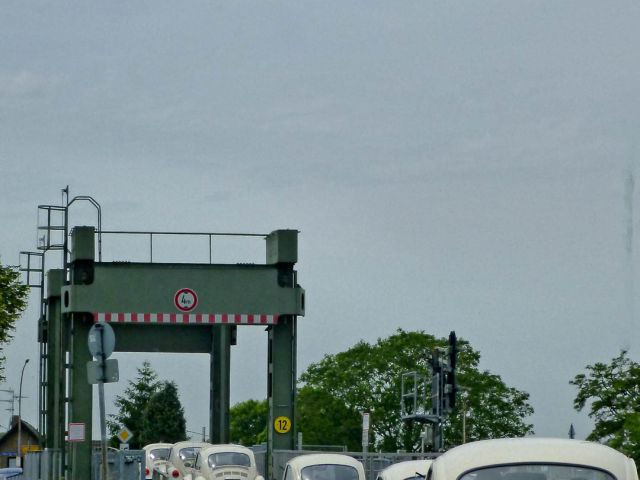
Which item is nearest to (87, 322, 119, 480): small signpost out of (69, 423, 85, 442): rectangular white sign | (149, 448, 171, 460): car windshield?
(69, 423, 85, 442): rectangular white sign

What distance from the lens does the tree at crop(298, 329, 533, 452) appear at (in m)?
90.6

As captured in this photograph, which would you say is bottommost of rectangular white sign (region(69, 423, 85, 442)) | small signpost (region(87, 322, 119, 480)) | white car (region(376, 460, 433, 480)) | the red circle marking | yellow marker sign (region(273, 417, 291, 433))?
white car (region(376, 460, 433, 480))

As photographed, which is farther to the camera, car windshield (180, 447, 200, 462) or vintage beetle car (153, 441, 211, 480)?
car windshield (180, 447, 200, 462)

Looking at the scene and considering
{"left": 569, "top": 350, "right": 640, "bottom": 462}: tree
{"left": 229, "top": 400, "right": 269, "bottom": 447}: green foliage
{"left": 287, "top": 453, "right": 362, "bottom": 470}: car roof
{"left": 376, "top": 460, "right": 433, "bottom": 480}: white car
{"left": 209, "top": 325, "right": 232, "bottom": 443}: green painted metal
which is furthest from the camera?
{"left": 229, "top": 400, "right": 269, "bottom": 447}: green foliage

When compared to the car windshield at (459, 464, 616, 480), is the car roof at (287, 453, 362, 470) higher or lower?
lower

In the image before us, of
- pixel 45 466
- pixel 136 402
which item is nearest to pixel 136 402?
pixel 136 402

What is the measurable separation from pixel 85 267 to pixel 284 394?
5.62m

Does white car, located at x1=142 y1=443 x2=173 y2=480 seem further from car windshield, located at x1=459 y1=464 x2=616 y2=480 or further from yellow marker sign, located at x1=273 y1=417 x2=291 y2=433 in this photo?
car windshield, located at x1=459 y1=464 x2=616 y2=480

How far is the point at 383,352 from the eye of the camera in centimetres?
9150

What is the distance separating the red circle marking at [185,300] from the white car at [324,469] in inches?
452

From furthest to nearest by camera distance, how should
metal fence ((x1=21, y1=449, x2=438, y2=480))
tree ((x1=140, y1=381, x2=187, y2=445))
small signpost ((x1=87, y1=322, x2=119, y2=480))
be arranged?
1. tree ((x1=140, y1=381, x2=187, y2=445))
2. metal fence ((x1=21, y1=449, x2=438, y2=480))
3. small signpost ((x1=87, y1=322, x2=119, y2=480))

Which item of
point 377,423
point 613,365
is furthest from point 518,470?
point 377,423

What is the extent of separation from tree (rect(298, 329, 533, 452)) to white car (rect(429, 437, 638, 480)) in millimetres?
80198

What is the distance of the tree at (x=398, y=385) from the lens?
90625mm
